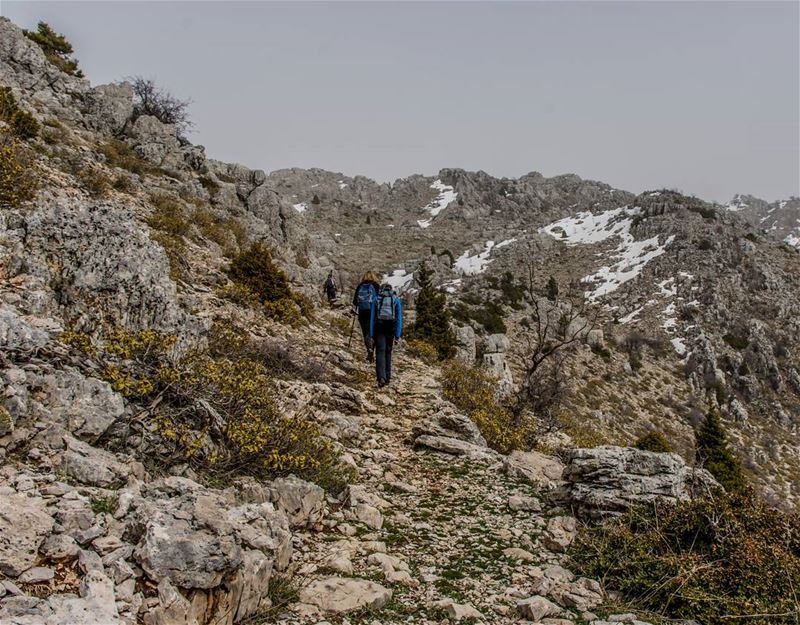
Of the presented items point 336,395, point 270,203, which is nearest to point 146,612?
point 336,395

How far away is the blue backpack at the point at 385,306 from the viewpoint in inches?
429

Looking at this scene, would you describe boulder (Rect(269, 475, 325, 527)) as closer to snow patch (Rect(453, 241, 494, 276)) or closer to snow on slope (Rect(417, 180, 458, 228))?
snow patch (Rect(453, 241, 494, 276))

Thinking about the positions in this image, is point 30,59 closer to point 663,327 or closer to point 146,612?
point 146,612

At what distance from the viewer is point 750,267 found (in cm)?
5725

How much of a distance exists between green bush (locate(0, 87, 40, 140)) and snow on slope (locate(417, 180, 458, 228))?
269ft

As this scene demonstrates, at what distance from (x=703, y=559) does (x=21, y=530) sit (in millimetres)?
5575

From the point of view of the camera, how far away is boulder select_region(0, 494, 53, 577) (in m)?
2.73

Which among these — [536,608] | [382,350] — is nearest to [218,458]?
[536,608]

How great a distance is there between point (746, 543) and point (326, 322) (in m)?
13.9

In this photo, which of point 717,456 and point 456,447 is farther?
point 717,456

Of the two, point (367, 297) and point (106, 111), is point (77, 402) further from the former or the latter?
point (106, 111)

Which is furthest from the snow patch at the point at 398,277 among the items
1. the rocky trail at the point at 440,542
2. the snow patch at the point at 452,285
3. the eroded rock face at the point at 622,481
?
the eroded rock face at the point at 622,481

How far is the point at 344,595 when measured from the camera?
13.1 ft

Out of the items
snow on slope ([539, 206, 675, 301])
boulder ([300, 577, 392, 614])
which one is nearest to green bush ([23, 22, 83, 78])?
boulder ([300, 577, 392, 614])
